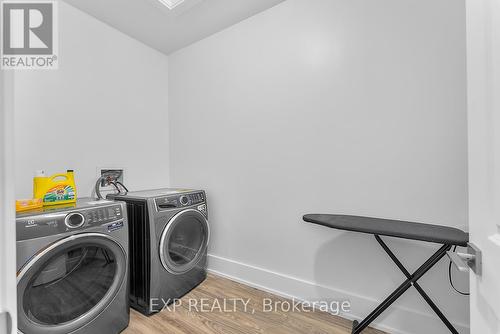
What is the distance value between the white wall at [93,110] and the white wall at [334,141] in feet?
1.60

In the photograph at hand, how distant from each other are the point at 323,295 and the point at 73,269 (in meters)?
1.58

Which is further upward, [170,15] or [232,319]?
[170,15]

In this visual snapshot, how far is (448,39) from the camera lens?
1.20 metres

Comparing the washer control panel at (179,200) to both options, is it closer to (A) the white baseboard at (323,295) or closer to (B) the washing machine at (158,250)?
(B) the washing machine at (158,250)

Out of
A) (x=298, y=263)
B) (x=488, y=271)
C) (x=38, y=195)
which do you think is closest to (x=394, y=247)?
(x=298, y=263)

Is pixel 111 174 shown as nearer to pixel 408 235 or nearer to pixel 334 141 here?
pixel 334 141

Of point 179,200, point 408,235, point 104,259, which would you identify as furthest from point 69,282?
point 408,235

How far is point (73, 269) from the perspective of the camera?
1.20m

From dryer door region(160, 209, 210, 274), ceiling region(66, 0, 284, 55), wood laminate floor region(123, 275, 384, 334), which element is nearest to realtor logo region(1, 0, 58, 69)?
ceiling region(66, 0, 284, 55)

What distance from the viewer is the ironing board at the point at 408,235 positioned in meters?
0.97

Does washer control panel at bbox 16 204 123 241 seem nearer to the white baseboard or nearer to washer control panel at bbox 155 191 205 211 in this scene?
washer control panel at bbox 155 191 205 211

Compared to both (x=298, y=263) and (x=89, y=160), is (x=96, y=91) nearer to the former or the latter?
(x=89, y=160)

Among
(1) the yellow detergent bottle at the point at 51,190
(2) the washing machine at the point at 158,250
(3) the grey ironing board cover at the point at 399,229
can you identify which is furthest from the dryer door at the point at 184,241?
(3) the grey ironing board cover at the point at 399,229

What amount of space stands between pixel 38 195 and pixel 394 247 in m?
2.19
